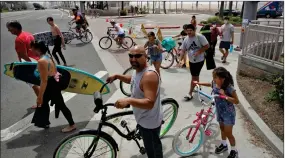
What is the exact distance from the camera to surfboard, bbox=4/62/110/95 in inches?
198

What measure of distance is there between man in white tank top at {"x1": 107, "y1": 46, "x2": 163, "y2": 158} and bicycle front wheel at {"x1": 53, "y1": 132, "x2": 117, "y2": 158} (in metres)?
0.56

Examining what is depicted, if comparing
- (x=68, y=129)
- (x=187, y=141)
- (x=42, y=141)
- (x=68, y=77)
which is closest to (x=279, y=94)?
(x=187, y=141)

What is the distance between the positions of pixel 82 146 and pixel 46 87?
145 cm

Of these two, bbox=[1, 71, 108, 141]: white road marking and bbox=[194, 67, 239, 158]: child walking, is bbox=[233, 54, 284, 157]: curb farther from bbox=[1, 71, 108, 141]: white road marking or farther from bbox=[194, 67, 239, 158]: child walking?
bbox=[1, 71, 108, 141]: white road marking

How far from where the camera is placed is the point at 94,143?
2980mm

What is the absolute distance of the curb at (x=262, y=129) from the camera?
3689 mm

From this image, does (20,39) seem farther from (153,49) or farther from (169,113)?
(169,113)

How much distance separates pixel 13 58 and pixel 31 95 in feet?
16.5

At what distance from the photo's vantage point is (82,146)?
A: 3.28m

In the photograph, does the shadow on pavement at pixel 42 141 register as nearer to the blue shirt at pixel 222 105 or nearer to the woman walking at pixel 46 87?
the woman walking at pixel 46 87

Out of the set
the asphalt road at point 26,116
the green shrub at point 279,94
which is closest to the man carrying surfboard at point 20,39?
the asphalt road at point 26,116

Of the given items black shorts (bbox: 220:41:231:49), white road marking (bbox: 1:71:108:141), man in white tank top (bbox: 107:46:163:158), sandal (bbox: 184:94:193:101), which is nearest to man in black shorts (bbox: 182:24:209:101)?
sandal (bbox: 184:94:193:101)

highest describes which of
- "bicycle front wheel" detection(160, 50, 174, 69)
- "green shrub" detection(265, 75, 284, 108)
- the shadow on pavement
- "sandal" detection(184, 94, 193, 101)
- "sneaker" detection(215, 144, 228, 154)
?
"bicycle front wheel" detection(160, 50, 174, 69)

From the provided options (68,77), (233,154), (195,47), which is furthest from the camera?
(195,47)
